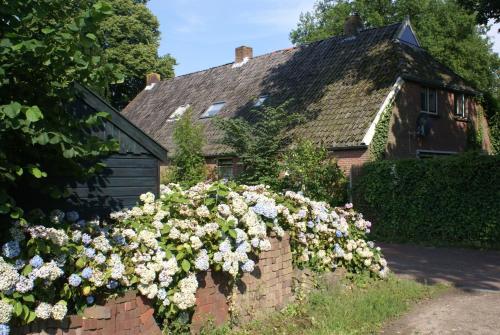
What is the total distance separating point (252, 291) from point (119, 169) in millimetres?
3187

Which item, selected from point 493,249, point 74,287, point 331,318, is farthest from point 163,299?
point 493,249

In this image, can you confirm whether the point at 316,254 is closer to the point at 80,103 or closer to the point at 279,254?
the point at 279,254

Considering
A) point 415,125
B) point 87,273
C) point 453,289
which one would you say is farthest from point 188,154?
point 87,273

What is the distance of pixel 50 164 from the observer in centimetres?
513

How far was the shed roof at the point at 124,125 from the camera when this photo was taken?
726 centimetres

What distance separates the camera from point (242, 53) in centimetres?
2761

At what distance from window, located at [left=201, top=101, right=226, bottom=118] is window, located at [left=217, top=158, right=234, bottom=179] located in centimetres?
391

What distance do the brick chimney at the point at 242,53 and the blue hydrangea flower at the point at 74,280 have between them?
2422cm

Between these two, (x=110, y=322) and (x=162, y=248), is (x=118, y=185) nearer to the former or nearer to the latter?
(x=162, y=248)

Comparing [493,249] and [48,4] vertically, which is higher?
[48,4]

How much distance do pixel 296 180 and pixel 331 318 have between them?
32.6 feet

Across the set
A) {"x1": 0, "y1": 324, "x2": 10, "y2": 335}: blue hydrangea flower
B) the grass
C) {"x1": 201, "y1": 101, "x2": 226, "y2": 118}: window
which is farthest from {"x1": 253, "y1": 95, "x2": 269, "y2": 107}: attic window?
{"x1": 0, "y1": 324, "x2": 10, "y2": 335}: blue hydrangea flower

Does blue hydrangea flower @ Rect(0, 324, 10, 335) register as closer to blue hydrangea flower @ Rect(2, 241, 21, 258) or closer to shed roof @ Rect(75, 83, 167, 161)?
blue hydrangea flower @ Rect(2, 241, 21, 258)

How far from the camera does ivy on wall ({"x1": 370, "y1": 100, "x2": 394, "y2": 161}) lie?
55.3 ft
